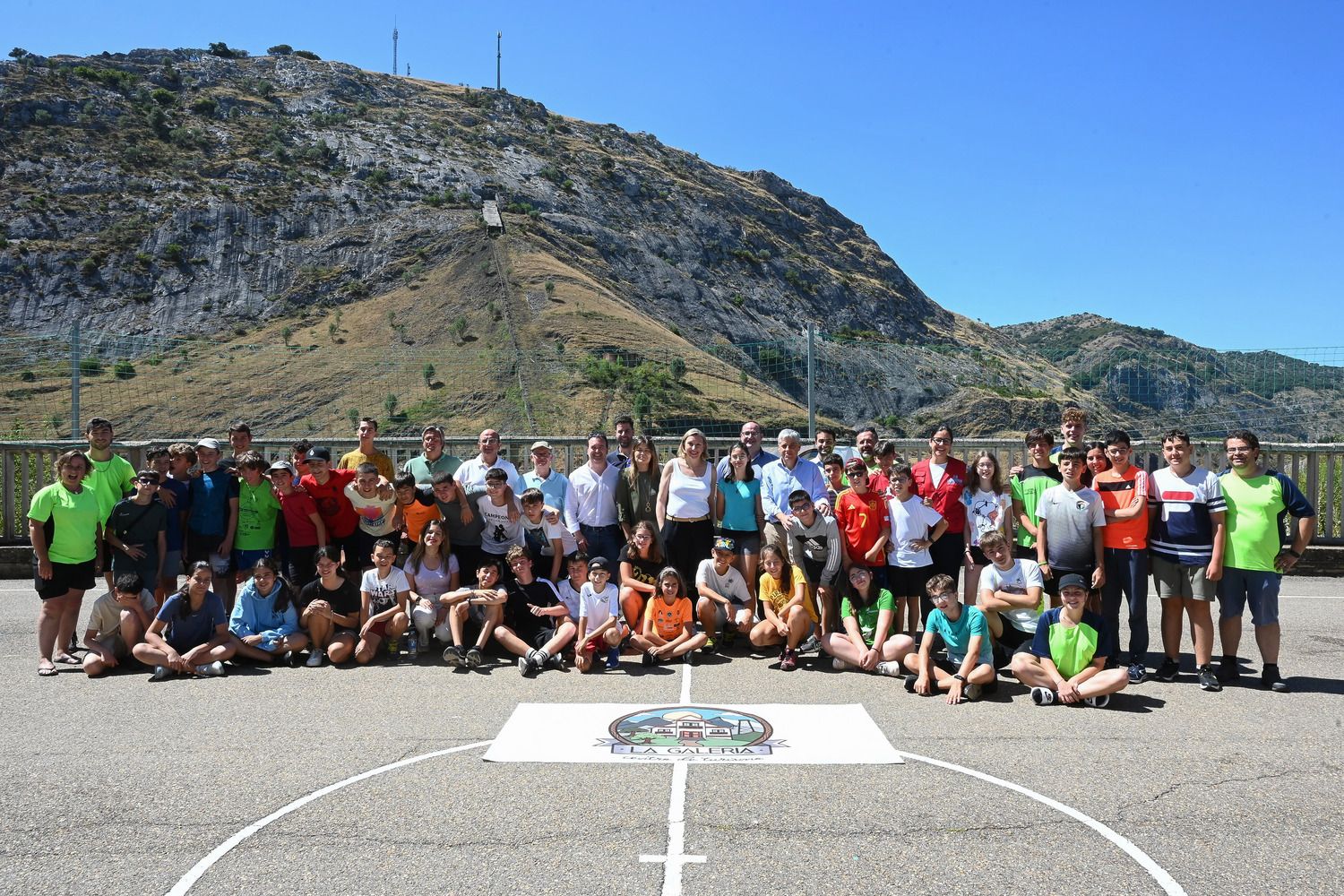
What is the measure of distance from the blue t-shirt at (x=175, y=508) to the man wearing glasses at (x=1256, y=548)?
8421mm

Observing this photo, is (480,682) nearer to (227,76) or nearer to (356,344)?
(356,344)

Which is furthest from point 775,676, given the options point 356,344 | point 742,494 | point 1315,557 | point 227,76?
point 227,76

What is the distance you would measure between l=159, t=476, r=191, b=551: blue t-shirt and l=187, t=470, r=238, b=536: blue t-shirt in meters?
0.06

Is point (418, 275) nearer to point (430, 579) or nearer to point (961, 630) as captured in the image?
point (430, 579)

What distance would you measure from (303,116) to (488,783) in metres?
70.5

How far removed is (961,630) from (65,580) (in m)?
6.94

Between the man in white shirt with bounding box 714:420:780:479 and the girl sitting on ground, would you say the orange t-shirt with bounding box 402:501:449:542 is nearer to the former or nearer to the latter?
the girl sitting on ground

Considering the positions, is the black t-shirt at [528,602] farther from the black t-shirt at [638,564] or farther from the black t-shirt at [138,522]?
the black t-shirt at [138,522]

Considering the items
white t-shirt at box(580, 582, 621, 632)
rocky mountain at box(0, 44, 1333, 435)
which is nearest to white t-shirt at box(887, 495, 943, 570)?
white t-shirt at box(580, 582, 621, 632)

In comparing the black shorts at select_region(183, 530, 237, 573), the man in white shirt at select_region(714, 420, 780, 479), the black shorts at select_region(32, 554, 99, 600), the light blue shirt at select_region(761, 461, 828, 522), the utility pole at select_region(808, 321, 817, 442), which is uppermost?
the utility pole at select_region(808, 321, 817, 442)

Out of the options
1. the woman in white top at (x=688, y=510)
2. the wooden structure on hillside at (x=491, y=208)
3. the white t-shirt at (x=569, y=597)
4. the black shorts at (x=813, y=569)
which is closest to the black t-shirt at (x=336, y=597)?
the white t-shirt at (x=569, y=597)

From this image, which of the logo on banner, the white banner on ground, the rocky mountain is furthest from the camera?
the rocky mountain

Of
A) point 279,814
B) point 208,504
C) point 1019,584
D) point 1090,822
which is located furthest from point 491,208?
point 1090,822

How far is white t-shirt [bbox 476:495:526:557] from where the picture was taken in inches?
341
